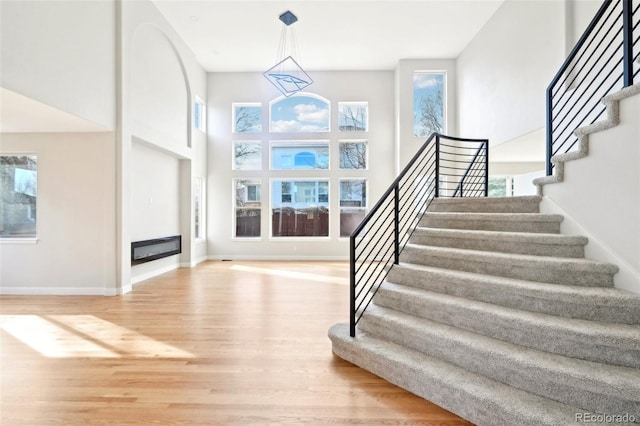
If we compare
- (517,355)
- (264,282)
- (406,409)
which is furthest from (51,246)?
(517,355)

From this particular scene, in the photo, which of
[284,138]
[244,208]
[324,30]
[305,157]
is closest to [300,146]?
[305,157]

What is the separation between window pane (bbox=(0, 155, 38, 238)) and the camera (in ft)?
17.3

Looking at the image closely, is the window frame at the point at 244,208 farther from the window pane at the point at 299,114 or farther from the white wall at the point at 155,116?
the window pane at the point at 299,114

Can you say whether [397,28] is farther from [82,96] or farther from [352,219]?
[82,96]

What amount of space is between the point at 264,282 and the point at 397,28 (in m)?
6.29

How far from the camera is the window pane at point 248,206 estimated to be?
9.33 m

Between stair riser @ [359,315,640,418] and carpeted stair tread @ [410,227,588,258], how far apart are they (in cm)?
119

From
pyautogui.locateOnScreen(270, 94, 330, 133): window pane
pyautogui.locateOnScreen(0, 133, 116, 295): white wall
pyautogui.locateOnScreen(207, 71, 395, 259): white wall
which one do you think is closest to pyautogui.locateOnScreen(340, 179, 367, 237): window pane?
pyautogui.locateOnScreen(207, 71, 395, 259): white wall

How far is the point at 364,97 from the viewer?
9180 mm

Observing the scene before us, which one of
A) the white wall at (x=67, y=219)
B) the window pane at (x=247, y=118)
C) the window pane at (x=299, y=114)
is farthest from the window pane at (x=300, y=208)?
the white wall at (x=67, y=219)

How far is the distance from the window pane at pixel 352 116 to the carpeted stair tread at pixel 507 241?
6.21 m

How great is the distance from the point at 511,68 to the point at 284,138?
572 cm

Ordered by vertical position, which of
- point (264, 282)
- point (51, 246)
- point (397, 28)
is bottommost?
point (264, 282)

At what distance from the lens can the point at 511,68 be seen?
616cm
